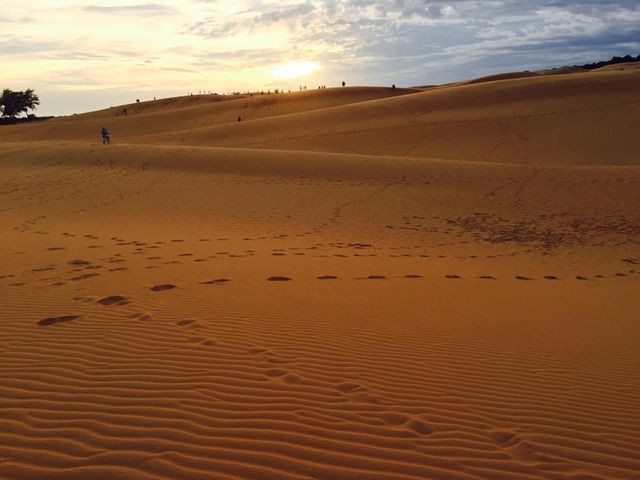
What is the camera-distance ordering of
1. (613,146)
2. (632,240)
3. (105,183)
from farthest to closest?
(613,146)
(105,183)
(632,240)

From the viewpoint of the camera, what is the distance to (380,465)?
11.5ft

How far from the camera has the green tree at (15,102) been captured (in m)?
79.3

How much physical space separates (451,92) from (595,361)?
1670 inches

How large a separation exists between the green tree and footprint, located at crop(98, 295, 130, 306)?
86.1 m

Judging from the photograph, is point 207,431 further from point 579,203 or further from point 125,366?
point 579,203

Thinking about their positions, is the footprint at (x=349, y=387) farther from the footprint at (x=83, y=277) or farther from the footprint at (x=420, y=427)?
the footprint at (x=83, y=277)

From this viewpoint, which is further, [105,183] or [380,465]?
[105,183]

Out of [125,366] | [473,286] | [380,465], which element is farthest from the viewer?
[473,286]

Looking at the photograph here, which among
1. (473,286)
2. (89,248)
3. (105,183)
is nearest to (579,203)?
(473,286)

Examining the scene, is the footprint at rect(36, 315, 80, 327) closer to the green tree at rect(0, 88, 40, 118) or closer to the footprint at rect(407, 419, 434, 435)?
the footprint at rect(407, 419, 434, 435)

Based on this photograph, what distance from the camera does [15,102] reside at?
3147 inches

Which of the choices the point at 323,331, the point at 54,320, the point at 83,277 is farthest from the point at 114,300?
the point at 323,331

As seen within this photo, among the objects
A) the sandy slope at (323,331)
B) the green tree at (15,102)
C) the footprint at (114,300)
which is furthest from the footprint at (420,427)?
the green tree at (15,102)

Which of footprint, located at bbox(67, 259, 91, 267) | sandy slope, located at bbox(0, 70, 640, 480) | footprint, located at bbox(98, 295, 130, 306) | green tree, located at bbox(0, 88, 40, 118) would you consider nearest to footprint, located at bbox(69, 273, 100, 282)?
sandy slope, located at bbox(0, 70, 640, 480)
